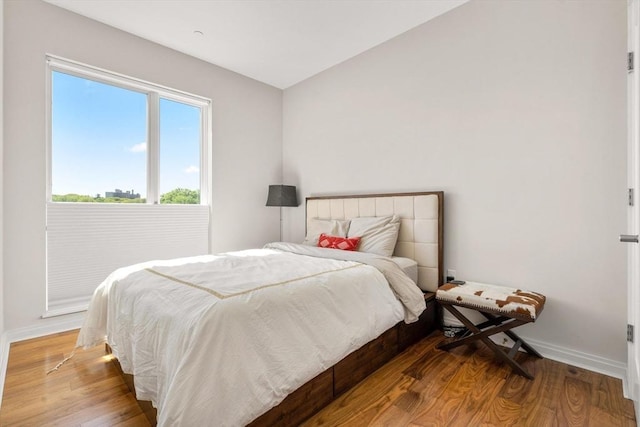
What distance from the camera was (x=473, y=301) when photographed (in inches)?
79.0

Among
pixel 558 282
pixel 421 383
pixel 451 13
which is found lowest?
pixel 421 383

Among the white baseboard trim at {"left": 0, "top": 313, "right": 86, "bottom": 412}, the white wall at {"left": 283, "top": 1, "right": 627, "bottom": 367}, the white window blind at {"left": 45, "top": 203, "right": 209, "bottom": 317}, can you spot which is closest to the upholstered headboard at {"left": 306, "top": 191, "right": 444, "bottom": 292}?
the white wall at {"left": 283, "top": 1, "right": 627, "bottom": 367}

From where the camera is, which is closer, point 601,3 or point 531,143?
point 601,3

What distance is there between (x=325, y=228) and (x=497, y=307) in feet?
5.63

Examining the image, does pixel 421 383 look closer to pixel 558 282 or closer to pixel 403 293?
pixel 403 293

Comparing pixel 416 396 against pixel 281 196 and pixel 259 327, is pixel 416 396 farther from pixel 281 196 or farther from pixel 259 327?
pixel 281 196

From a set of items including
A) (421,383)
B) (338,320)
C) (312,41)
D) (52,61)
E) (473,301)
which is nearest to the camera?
(338,320)

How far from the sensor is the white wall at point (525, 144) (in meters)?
1.89

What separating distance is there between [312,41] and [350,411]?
3.20 meters

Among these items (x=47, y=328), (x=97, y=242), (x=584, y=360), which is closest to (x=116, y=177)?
(x=97, y=242)

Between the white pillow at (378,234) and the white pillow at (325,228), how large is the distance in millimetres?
141

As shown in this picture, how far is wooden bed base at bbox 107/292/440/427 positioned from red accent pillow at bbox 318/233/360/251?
0.77 metres

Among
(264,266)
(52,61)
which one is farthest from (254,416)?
(52,61)

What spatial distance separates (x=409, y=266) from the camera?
2512mm
